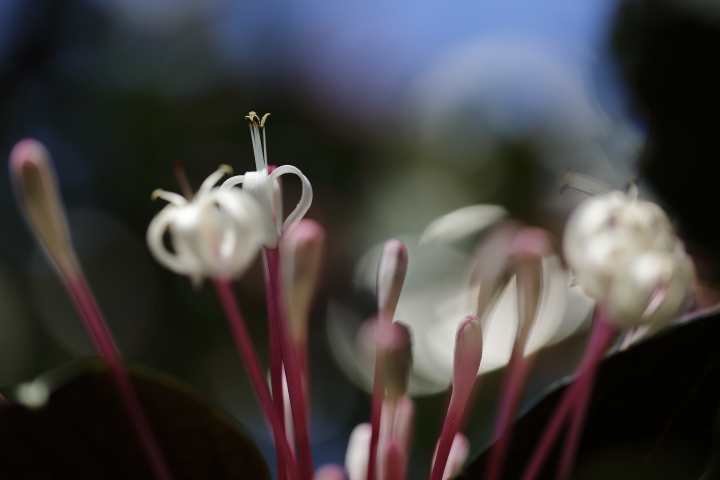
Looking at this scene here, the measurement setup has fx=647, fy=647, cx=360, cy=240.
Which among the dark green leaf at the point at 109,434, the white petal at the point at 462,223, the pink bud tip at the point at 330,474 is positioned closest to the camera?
the dark green leaf at the point at 109,434

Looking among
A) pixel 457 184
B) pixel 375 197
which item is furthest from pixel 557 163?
pixel 375 197

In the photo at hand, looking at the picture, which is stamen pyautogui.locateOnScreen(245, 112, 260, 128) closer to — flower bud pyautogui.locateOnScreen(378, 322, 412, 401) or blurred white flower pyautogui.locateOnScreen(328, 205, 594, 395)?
flower bud pyautogui.locateOnScreen(378, 322, 412, 401)

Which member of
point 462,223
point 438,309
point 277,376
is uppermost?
point 277,376

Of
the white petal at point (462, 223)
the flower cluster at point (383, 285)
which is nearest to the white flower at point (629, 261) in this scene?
the flower cluster at point (383, 285)

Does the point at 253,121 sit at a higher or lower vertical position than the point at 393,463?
higher

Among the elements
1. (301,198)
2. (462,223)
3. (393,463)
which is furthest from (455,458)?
(462,223)

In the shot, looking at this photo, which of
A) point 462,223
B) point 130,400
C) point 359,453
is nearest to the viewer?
point 130,400

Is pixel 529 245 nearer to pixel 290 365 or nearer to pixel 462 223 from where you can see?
pixel 290 365

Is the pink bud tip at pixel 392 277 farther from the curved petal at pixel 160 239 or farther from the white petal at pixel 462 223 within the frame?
the white petal at pixel 462 223

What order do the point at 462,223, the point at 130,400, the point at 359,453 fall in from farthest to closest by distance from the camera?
the point at 462,223 < the point at 359,453 < the point at 130,400
